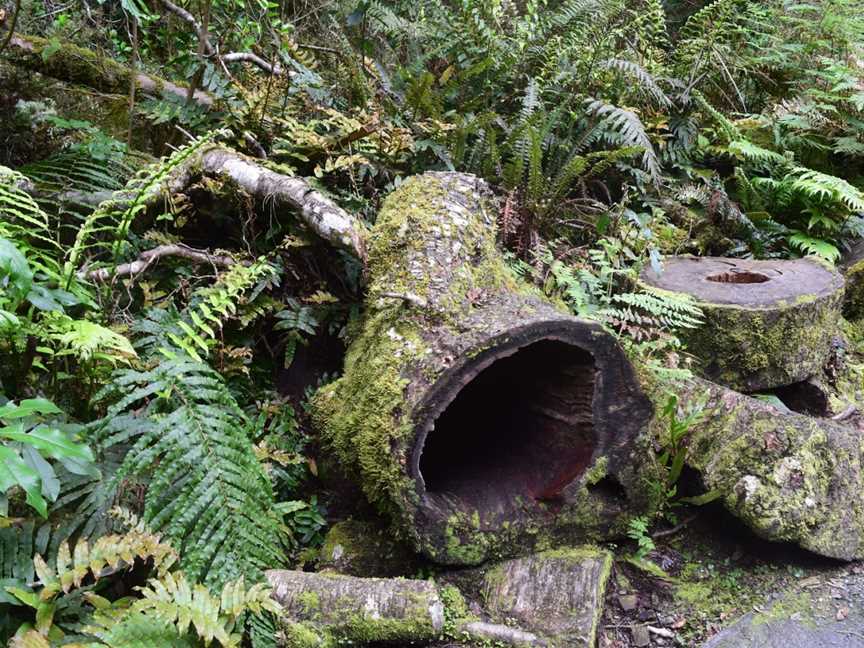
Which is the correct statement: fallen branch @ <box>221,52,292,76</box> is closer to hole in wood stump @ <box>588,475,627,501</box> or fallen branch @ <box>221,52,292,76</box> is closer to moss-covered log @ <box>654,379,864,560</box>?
hole in wood stump @ <box>588,475,627,501</box>

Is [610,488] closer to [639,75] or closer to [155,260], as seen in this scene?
[155,260]

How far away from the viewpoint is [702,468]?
120 inches

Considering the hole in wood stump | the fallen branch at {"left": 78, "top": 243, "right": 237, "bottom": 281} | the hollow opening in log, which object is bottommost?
the hole in wood stump

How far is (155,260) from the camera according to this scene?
11.2ft

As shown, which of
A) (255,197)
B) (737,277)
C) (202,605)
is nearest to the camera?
(202,605)

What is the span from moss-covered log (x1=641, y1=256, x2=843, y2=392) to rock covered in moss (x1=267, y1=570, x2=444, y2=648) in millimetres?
2537

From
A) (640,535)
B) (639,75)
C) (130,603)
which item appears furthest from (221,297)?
(639,75)

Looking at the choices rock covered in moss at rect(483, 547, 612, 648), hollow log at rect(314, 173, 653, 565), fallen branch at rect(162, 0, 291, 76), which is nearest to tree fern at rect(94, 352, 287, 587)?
hollow log at rect(314, 173, 653, 565)

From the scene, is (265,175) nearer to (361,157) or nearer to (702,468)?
(361,157)

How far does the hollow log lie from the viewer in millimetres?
2529

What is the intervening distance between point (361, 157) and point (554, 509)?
8.30ft

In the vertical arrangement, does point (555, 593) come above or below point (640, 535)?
below

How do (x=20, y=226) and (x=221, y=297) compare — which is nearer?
(x=20, y=226)

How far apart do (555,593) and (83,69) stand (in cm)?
530
